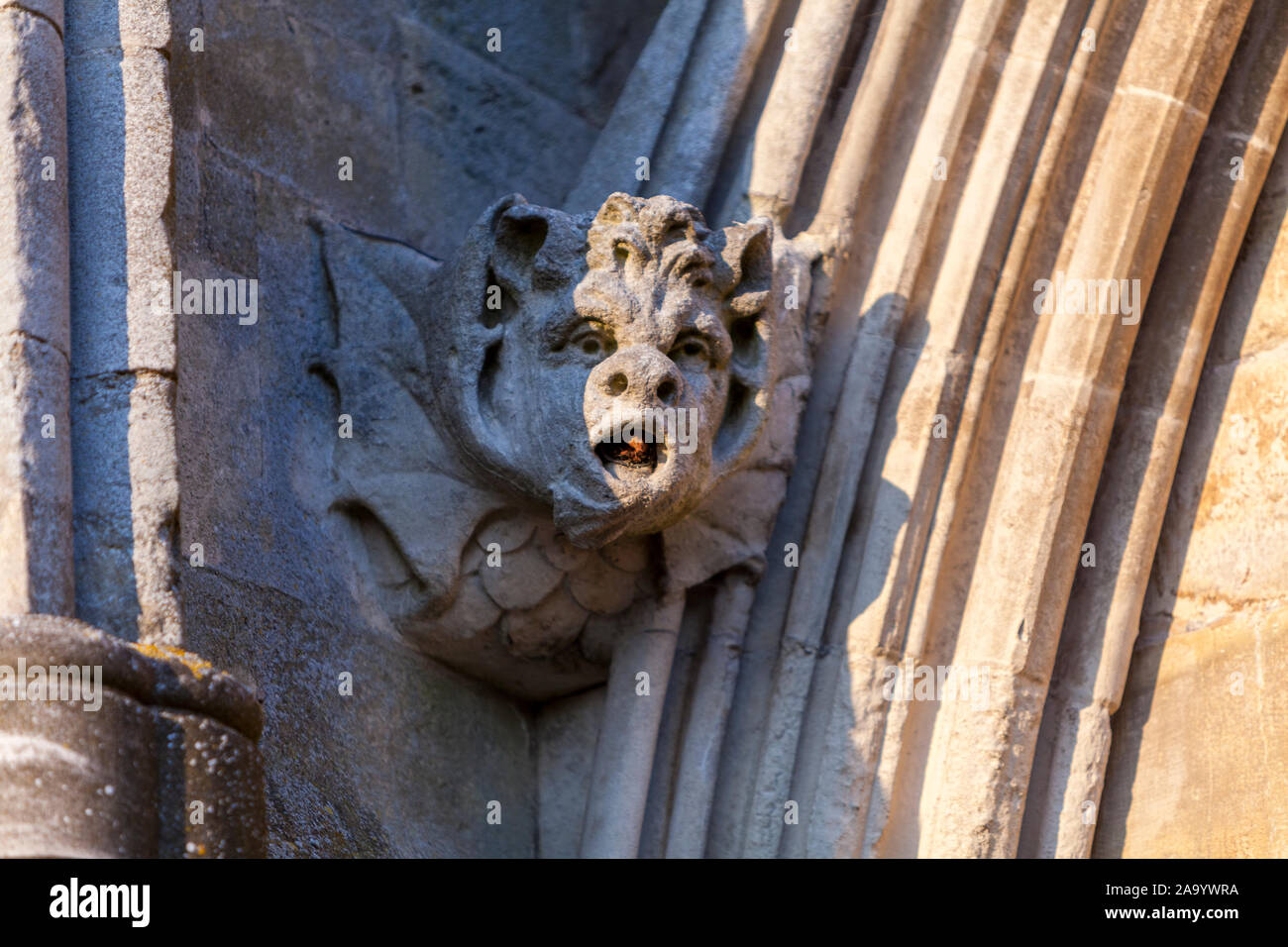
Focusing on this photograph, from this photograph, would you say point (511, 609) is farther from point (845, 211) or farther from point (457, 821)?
point (845, 211)

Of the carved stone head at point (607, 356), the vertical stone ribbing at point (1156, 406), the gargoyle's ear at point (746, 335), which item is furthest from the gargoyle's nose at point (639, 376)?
the vertical stone ribbing at point (1156, 406)

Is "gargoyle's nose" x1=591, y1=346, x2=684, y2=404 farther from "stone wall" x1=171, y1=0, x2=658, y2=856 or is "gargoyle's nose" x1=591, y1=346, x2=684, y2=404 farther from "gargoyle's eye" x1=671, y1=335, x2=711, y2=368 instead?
"stone wall" x1=171, y1=0, x2=658, y2=856

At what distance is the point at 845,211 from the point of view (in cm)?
338

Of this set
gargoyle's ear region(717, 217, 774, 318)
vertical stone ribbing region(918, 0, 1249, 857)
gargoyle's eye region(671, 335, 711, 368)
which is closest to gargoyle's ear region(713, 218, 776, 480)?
gargoyle's ear region(717, 217, 774, 318)

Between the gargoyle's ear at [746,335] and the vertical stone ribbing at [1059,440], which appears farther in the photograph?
the vertical stone ribbing at [1059,440]

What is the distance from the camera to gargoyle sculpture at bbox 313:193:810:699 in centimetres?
291

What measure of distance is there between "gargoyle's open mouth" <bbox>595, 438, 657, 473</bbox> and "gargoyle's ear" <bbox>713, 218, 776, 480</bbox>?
17 centimetres

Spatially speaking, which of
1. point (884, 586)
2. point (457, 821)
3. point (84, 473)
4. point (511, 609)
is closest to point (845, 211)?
point (884, 586)

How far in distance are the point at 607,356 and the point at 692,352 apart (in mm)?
126

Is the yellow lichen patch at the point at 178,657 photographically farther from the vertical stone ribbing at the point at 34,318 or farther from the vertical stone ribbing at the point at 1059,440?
the vertical stone ribbing at the point at 1059,440

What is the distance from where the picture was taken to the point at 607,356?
116 inches

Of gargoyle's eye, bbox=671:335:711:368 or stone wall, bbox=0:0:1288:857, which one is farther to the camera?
stone wall, bbox=0:0:1288:857

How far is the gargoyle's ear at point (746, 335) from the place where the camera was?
3059 millimetres
